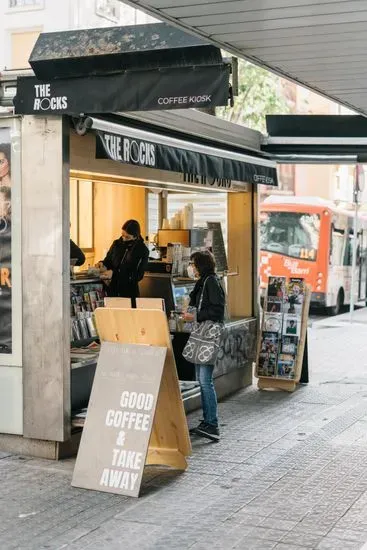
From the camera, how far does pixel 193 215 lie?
11836mm

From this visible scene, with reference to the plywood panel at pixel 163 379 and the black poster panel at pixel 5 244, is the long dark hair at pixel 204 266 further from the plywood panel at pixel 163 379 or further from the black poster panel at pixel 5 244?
the black poster panel at pixel 5 244

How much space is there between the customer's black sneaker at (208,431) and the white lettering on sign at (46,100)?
10.6ft

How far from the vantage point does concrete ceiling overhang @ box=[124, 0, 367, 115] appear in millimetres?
5664

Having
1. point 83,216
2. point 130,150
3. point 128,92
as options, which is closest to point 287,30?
point 128,92

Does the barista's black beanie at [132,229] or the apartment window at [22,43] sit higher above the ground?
the apartment window at [22,43]

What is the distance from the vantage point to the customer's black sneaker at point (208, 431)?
28.7 feet

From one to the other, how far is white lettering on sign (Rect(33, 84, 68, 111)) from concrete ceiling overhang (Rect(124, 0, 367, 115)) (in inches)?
59.8

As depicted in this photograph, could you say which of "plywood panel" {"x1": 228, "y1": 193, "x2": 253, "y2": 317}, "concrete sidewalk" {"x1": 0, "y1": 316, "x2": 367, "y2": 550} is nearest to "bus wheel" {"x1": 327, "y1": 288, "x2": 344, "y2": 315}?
"plywood panel" {"x1": 228, "y1": 193, "x2": 253, "y2": 317}

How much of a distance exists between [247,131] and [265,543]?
6.62 m

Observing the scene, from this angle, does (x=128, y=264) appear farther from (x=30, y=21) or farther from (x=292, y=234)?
(x=292, y=234)

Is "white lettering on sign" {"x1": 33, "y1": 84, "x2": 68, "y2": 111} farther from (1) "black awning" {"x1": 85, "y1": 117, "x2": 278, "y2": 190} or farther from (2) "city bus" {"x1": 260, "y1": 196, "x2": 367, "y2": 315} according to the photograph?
(2) "city bus" {"x1": 260, "y1": 196, "x2": 367, "y2": 315}

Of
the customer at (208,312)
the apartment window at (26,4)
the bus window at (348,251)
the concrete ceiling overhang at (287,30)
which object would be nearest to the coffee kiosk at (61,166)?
the concrete ceiling overhang at (287,30)

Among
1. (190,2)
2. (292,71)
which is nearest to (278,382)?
(292,71)

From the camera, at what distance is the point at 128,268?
9.84 meters
